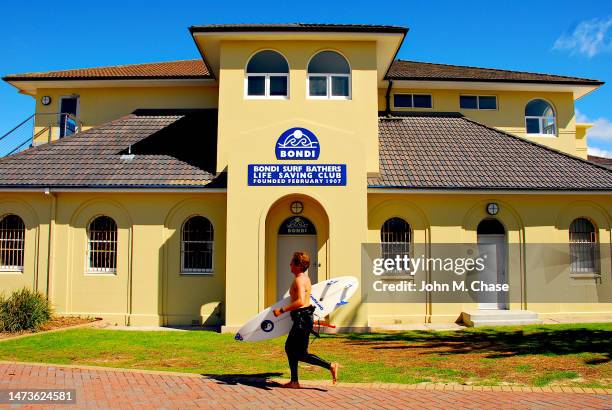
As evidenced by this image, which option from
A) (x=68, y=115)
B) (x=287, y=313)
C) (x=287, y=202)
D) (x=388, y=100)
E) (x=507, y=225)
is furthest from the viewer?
(x=388, y=100)

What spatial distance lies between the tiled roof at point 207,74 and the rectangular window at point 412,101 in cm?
77

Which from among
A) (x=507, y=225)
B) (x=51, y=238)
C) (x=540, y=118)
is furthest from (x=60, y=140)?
(x=540, y=118)

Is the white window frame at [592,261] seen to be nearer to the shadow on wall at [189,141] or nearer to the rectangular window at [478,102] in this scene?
the rectangular window at [478,102]

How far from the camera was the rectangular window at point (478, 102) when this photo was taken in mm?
19922

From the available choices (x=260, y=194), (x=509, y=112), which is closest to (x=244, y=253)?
(x=260, y=194)

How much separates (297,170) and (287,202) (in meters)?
1.23

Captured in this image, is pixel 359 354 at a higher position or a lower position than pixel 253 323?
lower

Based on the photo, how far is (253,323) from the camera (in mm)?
8750

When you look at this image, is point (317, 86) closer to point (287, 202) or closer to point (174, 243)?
point (287, 202)

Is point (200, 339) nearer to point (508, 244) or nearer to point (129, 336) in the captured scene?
point (129, 336)

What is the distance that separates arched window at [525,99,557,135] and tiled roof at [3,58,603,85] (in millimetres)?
1026

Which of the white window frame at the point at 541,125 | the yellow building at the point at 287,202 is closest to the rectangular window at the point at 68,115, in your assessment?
the yellow building at the point at 287,202

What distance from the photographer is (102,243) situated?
1533cm

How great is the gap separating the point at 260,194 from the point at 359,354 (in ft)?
16.8
